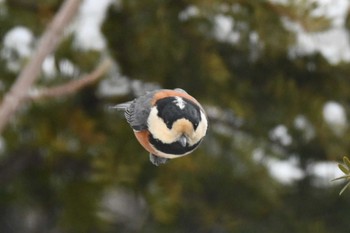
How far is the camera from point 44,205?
776mm

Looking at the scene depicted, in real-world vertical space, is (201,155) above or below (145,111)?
above

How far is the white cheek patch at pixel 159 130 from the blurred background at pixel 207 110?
37cm

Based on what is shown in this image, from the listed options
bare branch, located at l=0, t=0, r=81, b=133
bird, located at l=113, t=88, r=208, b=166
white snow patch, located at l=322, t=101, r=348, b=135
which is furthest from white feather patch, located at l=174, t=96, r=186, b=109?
white snow patch, located at l=322, t=101, r=348, b=135

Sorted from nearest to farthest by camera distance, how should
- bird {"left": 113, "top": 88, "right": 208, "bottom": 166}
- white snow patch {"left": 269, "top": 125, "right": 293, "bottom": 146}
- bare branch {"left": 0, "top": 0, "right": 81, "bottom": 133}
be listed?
bird {"left": 113, "top": 88, "right": 208, "bottom": 166}
bare branch {"left": 0, "top": 0, "right": 81, "bottom": 133}
white snow patch {"left": 269, "top": 125, "right": 293, "bottom": 146}

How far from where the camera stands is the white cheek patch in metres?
0.14

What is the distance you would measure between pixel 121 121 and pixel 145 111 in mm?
481

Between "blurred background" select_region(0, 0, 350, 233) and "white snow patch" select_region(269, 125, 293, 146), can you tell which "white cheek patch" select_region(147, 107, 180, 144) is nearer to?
"blurred background" select_region(0, 0, 350, 233)

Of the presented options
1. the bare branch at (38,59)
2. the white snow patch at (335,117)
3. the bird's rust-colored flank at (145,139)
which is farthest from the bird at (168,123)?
the white snow patch at (335,117)

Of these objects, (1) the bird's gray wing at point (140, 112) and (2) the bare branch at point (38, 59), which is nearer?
(1) the bird's gray wing at point (140, 112)

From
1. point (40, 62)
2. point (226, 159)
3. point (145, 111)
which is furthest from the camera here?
point (226, 159)

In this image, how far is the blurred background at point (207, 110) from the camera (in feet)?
1.84

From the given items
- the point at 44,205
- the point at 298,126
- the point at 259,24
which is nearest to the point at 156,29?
the point at 259,24

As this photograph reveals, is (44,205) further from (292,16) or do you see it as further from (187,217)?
(292,16)

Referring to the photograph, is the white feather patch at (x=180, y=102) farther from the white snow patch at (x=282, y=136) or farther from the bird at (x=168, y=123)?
the white snow patch at (x=282, y=136)
